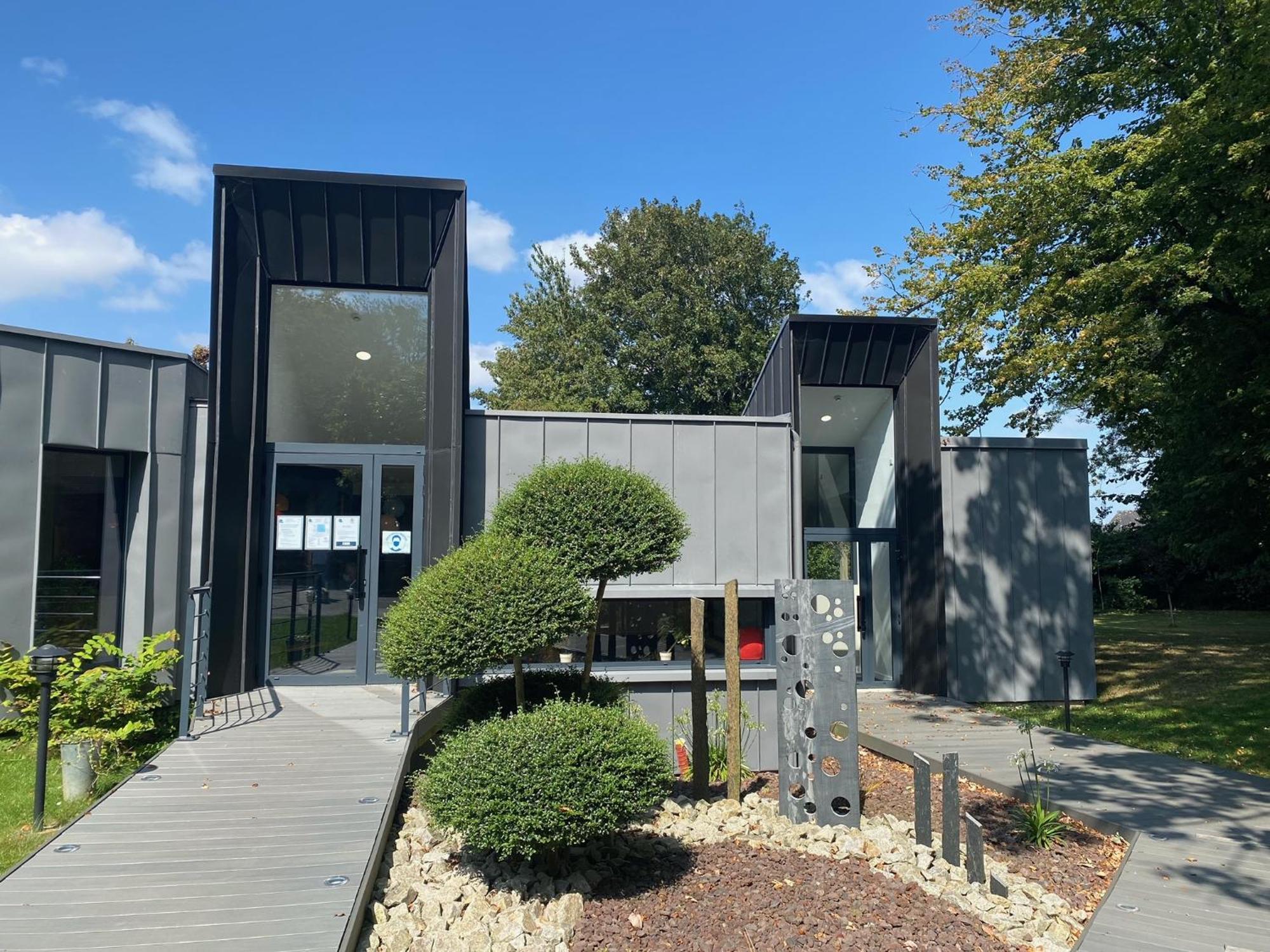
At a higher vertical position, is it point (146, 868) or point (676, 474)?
point (676, 474)

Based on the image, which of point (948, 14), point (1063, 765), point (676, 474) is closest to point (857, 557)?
point (676, 474)

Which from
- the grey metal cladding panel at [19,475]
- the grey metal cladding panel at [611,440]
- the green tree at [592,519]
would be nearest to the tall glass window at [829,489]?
the grey metal cladding panel at [611,440]

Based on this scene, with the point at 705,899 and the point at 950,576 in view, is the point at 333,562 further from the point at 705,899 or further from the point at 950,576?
the point at 950,576

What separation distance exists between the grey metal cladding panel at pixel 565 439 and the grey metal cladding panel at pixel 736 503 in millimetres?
1570

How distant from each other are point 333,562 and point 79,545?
7.52 feet

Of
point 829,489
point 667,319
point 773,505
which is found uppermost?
point 667,319

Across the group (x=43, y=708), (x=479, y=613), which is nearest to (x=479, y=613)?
(x=479, y=613)

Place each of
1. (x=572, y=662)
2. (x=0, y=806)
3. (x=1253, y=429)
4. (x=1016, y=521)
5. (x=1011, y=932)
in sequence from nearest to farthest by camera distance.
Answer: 1. (x=1011, y=932)
2. (x=0, y=806)
3. (x=572, y=662)
4. (x=1016, y=521)
5. (x=1253, y=429)

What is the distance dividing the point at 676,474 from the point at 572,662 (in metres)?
2.40

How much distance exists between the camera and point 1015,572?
1060 cm

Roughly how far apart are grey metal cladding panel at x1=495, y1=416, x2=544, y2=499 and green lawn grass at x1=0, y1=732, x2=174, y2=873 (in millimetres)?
4023

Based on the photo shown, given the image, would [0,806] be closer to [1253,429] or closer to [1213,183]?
[1213,183]

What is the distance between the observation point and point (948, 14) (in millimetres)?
14500

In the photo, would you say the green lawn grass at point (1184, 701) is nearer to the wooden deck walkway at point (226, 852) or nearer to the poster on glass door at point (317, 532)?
the wooden deck walkway at point (226, 852)
